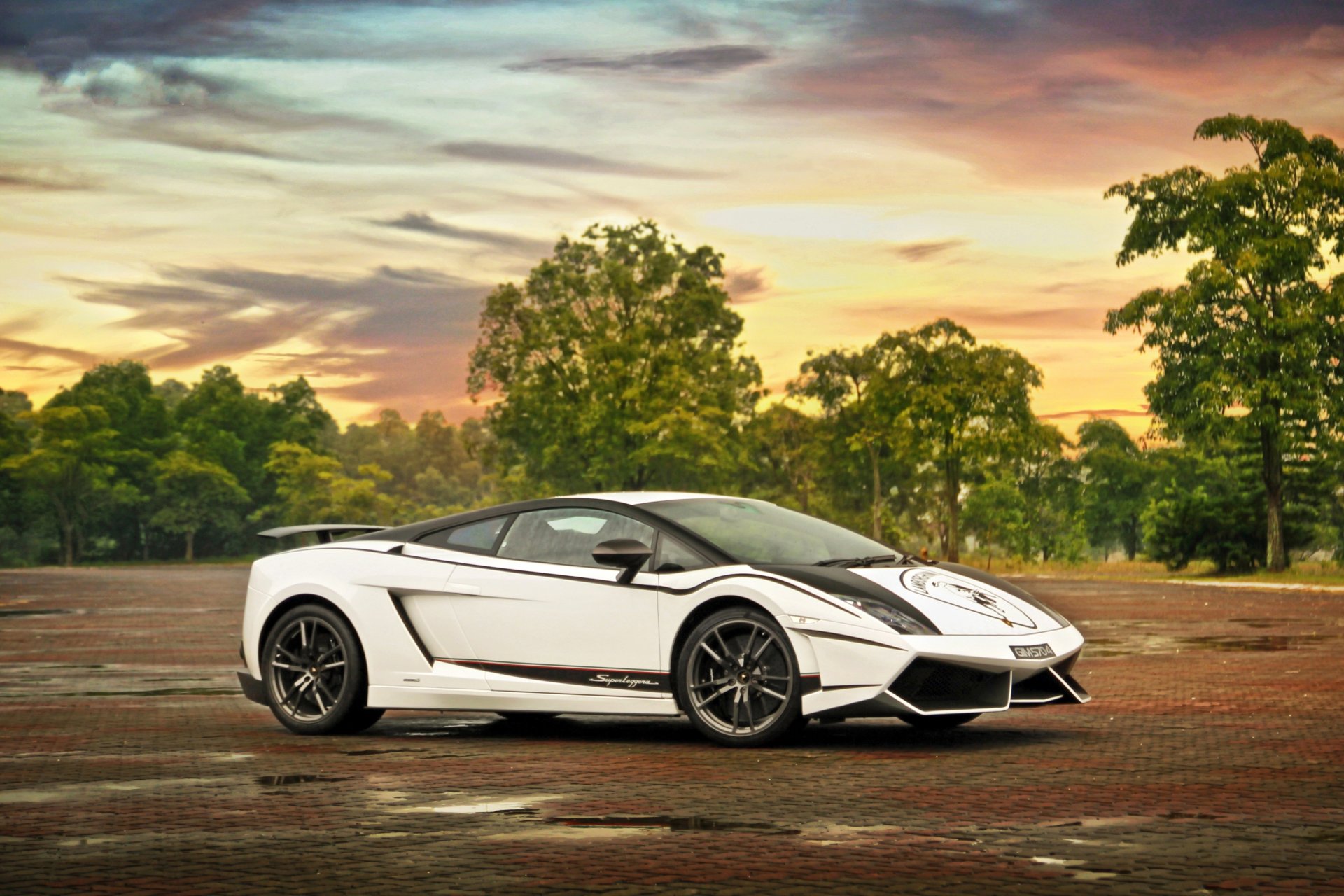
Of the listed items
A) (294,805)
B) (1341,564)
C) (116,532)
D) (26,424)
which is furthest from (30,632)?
(26,424)

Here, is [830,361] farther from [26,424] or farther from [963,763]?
[26,424]

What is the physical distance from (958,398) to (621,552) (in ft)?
194

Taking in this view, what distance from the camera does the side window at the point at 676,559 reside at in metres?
9.05

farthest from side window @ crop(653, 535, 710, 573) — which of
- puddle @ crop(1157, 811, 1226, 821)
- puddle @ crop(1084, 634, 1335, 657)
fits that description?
puddle @ crop(1084, 634, 1335, 657)

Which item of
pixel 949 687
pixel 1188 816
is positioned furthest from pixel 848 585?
pixel 1188 816

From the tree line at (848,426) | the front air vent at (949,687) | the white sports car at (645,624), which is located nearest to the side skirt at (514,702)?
the white sports car at (645,624)

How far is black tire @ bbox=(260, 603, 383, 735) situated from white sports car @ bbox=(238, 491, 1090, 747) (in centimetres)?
1

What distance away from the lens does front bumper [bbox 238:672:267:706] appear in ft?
32.8

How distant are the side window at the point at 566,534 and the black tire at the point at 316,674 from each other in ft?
3.73

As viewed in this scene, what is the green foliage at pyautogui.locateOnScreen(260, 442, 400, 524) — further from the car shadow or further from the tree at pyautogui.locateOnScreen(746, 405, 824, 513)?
the car shadow

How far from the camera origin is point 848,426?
283 ft

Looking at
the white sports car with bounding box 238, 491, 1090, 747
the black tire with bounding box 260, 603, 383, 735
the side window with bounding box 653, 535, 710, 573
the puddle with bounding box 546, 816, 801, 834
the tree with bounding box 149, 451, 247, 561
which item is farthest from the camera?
the tree with bounding box 149, 451, 247, 561

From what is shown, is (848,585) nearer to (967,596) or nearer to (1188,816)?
(967,596)

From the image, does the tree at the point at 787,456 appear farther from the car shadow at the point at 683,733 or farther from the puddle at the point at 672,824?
the puddle at the point at 672,824
